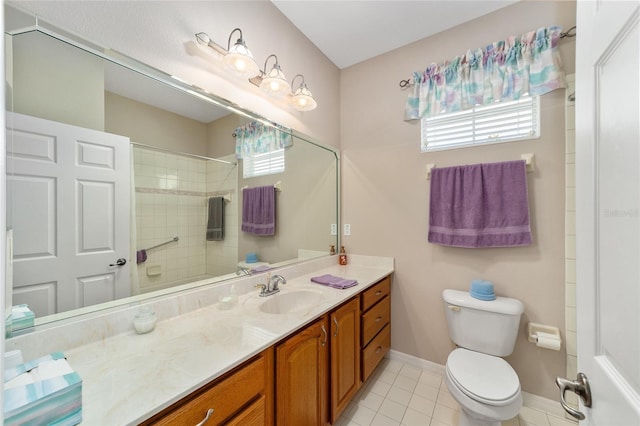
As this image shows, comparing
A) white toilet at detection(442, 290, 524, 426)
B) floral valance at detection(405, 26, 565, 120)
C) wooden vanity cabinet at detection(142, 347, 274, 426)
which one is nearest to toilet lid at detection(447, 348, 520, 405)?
white toilet at detection(442, 290, 524, 426)

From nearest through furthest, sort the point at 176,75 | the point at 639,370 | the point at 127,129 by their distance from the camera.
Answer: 1. the point at 639,370
2. the point at 127,129
3. the point at 176,75

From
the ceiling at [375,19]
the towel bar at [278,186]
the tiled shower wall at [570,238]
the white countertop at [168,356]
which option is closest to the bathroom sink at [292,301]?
the white countertop at [168,356]

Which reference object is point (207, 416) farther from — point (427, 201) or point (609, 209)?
point (427, 201)

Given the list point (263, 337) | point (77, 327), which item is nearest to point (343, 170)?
point (263, 337)

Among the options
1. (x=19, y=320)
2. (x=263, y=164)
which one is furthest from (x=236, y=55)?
(x=19, y=320)

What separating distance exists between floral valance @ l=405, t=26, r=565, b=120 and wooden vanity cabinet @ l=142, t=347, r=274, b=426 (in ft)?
6.58

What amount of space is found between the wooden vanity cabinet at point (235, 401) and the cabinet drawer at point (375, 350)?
2.93 ft

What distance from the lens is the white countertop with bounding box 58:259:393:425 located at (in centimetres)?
65

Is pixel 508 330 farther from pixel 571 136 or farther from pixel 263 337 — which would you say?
pixel 263 337

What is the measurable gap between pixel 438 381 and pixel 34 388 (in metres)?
2.23

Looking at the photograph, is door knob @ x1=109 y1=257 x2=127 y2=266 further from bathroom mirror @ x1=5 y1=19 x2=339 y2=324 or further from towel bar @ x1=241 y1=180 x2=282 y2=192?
towel bar @ x1=241 y1=180 x2=282 y2=192

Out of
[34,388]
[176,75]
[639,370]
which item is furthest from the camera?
[176,75]

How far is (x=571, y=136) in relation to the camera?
Answer: 1525 mm

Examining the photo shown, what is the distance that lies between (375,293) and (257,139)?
140cm
